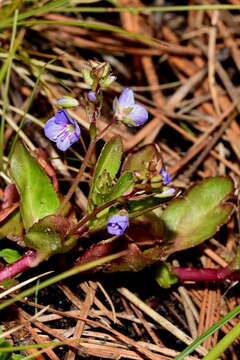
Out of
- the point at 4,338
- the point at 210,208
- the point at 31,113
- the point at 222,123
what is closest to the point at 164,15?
the point at 222,123

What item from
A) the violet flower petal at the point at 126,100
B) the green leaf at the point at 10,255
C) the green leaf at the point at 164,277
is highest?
the violet flower petal at the point at 126,100

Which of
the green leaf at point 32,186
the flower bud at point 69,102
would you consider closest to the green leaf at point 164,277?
the green leaf at point 32,186

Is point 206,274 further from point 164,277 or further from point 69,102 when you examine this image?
point 69,102

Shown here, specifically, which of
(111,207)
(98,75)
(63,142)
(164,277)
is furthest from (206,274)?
(98,75)

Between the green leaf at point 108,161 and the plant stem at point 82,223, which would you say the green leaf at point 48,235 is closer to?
the plant stem at point 82,223

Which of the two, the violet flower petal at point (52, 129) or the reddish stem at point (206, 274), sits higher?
the violet flower petal at point (52, 129)

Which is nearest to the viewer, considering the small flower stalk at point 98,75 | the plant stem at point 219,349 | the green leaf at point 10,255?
the plant stem at point 219,349

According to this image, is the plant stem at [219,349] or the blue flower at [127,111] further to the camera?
the blue flower at [127,111]

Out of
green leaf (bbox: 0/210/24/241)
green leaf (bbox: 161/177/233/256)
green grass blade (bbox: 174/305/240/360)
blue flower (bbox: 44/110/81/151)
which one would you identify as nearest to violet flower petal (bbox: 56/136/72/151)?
blue flower (bbox: 44/110/81/151)
